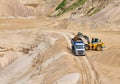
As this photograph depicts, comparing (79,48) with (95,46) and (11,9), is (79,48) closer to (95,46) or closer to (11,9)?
(95,46)

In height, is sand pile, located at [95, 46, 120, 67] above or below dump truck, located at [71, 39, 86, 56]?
below

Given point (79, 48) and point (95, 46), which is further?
point (95, 46)

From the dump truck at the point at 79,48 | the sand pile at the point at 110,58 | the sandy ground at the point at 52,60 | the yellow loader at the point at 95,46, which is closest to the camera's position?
the sandy ground at the point at 52,60

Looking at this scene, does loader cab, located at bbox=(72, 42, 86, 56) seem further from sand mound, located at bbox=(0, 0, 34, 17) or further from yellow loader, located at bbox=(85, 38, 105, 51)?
sand mound, located at bbox=(0, 0, 34, 17)

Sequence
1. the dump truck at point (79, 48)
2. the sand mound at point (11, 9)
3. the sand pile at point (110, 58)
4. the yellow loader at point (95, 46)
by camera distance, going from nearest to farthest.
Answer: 1. the sand pile at point (110, 58)
2. the dump truck at point (79, 48)
3. the yellow loader at point (95, 46)
4. the sand mound at point (11, 9)

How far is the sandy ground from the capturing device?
28.3 metres

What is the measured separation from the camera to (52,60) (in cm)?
3438

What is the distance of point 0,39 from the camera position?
1927 inches

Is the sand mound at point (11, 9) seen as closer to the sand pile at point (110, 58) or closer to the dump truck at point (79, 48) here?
the dump truck at point (79, 48)

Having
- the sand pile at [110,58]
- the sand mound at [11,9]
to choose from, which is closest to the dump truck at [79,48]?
the sand pile at [110,58]

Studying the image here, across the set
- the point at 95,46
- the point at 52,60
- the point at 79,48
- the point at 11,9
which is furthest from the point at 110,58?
the point at 11,9

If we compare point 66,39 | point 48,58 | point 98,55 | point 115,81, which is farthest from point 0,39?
point 115,81

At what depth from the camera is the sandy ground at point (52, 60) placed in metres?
28.3

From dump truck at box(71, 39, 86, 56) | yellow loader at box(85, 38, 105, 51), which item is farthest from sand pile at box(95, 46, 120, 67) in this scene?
yellow loader at box(85, 38, 105, 51)
